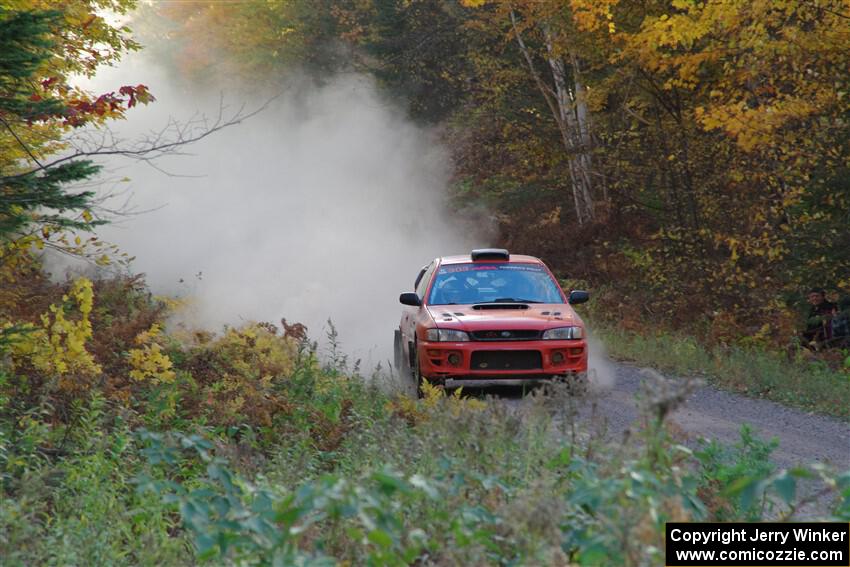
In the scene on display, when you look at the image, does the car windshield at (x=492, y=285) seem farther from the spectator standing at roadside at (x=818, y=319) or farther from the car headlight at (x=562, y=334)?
the spectator standing at roadside at (x=818, y=319)

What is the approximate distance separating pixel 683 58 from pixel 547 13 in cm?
557

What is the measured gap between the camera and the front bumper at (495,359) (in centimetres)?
1282

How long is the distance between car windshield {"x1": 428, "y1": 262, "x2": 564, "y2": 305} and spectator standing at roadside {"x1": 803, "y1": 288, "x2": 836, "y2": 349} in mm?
4523

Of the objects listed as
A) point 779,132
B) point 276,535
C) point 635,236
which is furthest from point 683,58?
point 276,535

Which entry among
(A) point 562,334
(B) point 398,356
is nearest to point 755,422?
(A) point 562,334

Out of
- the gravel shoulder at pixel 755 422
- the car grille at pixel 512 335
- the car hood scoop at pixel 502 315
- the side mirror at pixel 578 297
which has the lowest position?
the gravel shoulder at pixel 755 422

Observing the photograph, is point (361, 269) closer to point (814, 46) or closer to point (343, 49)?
point (814, 46)

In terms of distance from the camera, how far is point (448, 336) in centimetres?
1288

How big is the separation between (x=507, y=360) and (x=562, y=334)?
0.76 meters

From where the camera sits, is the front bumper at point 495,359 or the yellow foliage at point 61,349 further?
the front bumper at point 495,359

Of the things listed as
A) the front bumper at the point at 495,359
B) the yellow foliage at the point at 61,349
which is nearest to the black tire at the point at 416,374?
the front bumper at the point at 495,359

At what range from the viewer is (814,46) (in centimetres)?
1627

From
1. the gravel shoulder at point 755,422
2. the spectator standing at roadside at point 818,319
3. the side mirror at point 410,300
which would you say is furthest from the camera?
the spectator standing at roadside at point 818,319

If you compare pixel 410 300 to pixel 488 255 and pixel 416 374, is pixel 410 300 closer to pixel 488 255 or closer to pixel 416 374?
pixel 416 374
